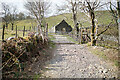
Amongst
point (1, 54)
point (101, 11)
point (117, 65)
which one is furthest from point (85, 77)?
point (101, 11)

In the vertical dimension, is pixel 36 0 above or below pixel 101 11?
above

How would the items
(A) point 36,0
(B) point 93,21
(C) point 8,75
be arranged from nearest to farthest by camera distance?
(C) point 8,75, (A) point 36,0, (B) point 93,21

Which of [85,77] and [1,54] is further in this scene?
[85,77]

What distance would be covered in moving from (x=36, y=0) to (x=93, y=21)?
5071mm

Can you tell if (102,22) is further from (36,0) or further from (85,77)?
(85,77)

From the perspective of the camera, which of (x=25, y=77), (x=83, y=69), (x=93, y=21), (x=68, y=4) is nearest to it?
(x=25, y=77)

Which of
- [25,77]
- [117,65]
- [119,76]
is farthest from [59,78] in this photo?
[117,65]

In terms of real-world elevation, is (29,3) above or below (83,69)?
above

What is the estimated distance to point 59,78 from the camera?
10.6 feet

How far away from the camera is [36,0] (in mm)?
7711

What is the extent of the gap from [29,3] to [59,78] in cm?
689

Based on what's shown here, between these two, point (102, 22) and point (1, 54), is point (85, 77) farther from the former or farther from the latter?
point (102, 22)

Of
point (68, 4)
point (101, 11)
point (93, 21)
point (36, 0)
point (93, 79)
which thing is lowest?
point (93, 79)

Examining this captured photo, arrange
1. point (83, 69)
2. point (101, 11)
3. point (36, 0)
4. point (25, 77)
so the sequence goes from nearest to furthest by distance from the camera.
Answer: point (25, 77) → point (83, 69) → point (36, 0) → point (101, 11)
